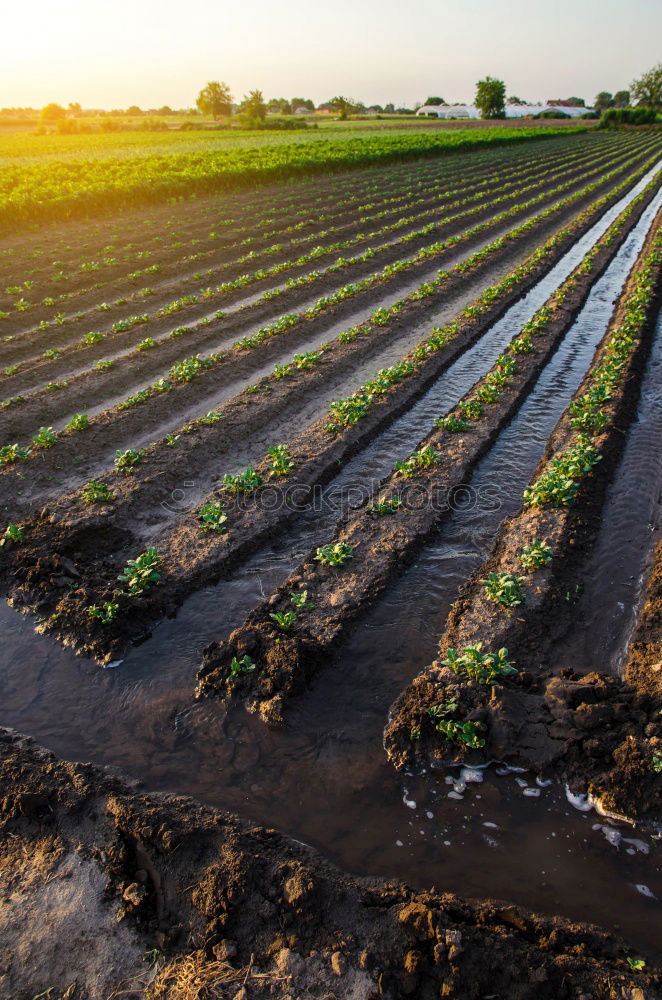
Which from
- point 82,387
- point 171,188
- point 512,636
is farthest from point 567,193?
point 512,636

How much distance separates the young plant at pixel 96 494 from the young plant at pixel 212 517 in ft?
5.51

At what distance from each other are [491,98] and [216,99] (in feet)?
174

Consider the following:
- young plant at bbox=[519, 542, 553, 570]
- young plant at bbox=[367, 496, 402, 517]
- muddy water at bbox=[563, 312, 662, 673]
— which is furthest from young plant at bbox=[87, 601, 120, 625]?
muddy water at bbox=[563, 312, 662, 673]

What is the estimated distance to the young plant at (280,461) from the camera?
1038 cm

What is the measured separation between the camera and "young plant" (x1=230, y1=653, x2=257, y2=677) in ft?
22.9

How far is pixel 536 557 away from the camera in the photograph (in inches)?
323

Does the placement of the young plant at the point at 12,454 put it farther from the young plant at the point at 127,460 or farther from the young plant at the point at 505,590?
the young plant at the point at 505,590

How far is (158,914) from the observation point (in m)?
4.93

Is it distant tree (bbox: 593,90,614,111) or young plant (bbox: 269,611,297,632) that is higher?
distant tree (bbox: 593,90,614,111)

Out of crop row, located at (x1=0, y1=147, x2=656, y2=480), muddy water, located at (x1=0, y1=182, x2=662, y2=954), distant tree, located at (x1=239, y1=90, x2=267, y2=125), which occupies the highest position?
distant tree, located at (x1=239, y1=90, x2=267, y2=125)

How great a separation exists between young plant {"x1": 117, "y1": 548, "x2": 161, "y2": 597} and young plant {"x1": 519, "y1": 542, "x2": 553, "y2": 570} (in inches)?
202

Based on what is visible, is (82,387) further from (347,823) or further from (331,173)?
(331,173)

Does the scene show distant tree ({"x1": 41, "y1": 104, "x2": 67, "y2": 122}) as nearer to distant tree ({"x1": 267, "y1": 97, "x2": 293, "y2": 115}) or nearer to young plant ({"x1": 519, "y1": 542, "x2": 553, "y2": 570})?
distant tree ({"x1": 267, "y1": 97, "x2": 293, "y2": 115})

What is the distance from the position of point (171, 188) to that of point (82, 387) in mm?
25329
